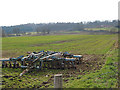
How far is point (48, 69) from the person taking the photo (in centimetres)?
1400

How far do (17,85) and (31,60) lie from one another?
4170 millimetres

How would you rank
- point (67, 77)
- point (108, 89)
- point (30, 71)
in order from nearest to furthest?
point (108, 89)
point (67, 77)
point (30, 71)

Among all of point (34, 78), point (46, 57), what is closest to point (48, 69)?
point (46, 57)

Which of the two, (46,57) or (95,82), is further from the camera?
(46,57)

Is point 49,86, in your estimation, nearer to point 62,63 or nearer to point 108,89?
point 108,89

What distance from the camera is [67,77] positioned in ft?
37.1

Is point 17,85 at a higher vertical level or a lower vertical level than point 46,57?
lower

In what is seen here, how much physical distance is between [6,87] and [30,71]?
3718 mm

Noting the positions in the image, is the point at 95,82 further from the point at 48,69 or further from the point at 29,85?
the point at 48,69

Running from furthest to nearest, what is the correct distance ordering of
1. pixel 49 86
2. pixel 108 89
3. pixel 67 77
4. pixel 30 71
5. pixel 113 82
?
pixel 30 71 → pixel 67 77 → pixel 49 86 → pixel 113 82 → pixel 108 89

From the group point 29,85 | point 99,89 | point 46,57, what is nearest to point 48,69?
point 46,57

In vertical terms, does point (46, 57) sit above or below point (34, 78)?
above

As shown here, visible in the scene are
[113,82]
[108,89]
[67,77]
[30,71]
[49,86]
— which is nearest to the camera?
[108,89]

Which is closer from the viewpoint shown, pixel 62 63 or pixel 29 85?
pixel 29 85
